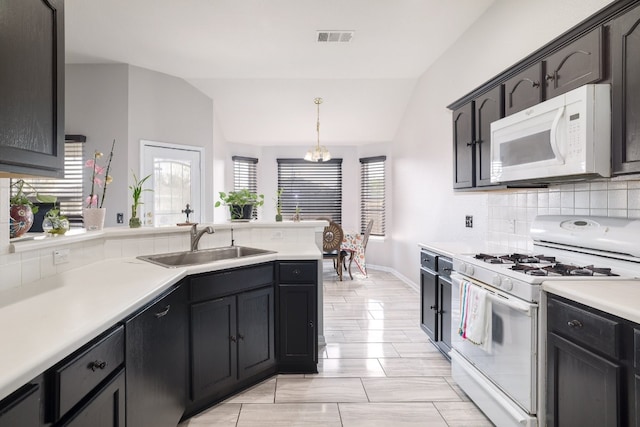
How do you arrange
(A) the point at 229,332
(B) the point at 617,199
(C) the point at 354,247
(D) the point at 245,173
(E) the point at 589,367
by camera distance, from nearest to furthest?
1. (E) the point at 589,367
2. (B) the point at 617,199
3. (A) the point at 229,332
4. (C) the point at 354,247
5. (D) the point at 245,173

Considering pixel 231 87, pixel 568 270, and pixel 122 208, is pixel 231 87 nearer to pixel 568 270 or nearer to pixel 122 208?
pixel 122 208

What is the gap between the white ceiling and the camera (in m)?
3.35

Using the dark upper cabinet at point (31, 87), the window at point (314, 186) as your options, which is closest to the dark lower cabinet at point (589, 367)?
the dark upper cabinet at point (31, 87)

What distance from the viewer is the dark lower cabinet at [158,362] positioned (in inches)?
58.7

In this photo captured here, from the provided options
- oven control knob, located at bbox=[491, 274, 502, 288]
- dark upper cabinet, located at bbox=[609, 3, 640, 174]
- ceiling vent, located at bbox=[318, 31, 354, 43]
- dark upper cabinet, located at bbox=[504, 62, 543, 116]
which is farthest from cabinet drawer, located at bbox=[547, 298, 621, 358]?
ceiling vent, located at bbox=[318, 31, 354, 43]

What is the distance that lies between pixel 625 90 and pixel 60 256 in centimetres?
291

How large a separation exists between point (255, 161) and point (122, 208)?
304 centimetres

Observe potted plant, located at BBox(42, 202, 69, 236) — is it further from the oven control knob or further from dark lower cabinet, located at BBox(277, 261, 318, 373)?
the oven control knob

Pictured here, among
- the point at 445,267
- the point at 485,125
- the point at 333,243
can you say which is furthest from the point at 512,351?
the point at 333,243

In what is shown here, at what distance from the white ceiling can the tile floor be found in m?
3.10

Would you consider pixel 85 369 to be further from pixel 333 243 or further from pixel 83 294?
pixel 333 243

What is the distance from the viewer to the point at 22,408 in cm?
86

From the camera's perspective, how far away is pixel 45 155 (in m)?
1.35

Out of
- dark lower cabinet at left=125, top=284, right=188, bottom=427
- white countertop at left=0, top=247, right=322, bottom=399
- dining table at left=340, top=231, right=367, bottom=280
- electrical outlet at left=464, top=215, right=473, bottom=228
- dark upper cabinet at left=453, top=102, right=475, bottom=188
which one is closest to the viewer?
white countertop at left=0, top=247, right=322, bottom=399
